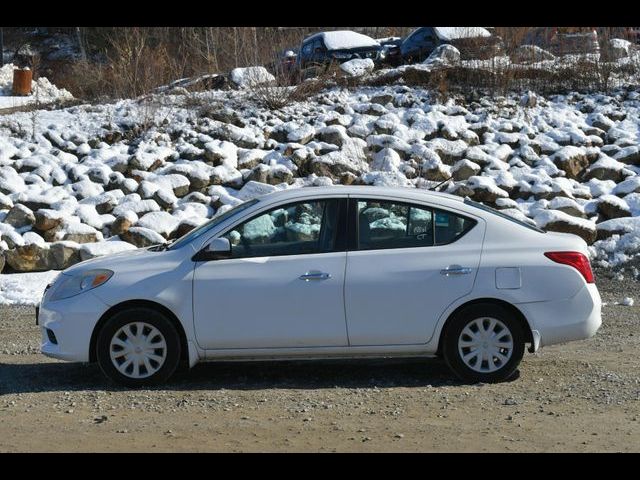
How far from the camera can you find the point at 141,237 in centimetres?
1499

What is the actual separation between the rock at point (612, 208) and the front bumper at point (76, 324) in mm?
10097

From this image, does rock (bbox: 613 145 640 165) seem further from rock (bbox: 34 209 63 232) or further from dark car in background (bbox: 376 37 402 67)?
rock (bbox: 34 209 63 232)

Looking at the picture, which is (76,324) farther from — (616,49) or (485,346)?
(616,49)

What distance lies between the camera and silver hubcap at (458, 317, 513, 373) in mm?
7965

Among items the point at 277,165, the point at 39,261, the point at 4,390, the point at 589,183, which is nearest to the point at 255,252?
the point at 4,390

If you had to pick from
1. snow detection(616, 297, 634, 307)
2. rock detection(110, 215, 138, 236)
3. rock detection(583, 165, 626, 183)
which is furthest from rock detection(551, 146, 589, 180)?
rock detection(110, 215, 138, 236)

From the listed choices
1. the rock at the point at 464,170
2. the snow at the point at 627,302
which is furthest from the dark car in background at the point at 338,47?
the snow at the point at 627,302

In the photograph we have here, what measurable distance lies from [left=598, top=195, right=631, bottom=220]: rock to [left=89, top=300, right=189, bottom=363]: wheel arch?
973 cm

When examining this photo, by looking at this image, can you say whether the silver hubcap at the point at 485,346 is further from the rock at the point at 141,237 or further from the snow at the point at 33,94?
the snow at the point at 33,94

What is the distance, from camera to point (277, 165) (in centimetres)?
1741

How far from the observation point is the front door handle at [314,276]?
312 inches

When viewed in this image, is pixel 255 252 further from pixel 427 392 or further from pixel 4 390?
pixel 4 390

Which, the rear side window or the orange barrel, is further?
the orange barrel
